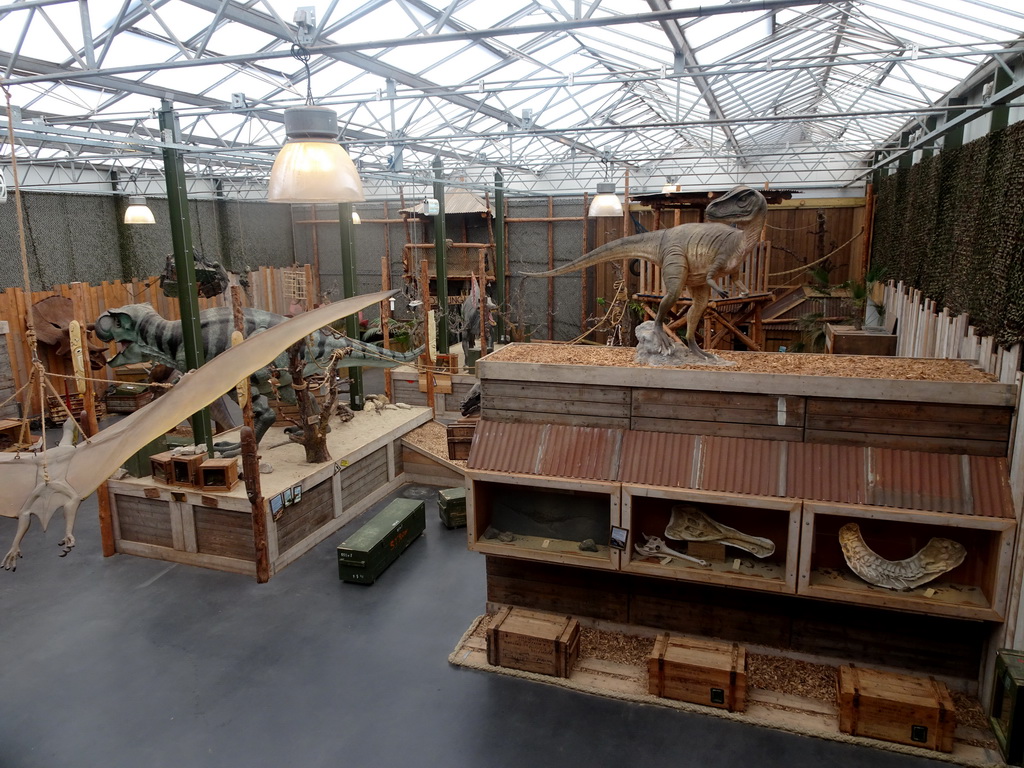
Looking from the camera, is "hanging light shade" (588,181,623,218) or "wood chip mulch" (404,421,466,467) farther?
"hanging light shade" (588,181,623,218)

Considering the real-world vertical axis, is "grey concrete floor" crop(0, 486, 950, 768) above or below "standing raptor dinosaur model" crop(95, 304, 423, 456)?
below

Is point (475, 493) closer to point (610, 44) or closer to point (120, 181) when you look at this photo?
point (610, 44)

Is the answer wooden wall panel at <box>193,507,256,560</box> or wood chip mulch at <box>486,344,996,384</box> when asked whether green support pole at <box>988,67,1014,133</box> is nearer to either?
wood chip mulch at <box>486,344,996,384</box>

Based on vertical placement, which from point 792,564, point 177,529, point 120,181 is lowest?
point 177,529

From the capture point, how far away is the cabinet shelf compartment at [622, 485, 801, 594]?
479cm

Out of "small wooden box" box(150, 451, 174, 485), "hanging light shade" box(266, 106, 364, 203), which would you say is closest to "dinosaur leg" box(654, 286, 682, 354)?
"hanging light shade" box(266, 106, 364, 203)

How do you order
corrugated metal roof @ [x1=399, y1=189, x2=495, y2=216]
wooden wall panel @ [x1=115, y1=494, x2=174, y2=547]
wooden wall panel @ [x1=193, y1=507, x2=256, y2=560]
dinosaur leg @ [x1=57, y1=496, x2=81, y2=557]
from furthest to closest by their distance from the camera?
1. corrugated metal roof @ [x1=399, y1=189, x2=495, y2=216]
2. wooden wall panel @ [x1=115, y1=494, x2=174, y2=547]
3. wooden wall panel @ [x1=193, y1=507, x2=256, y2=560]
4. dinosaur leg @ [x1=57, y1=496, x2=81, y2=557]

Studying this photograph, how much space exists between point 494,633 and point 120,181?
528 inches

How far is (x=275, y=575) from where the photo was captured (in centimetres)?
678

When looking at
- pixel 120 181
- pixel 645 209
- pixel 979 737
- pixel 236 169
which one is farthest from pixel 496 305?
pixel 979 737

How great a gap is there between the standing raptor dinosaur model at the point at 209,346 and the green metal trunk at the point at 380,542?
5.41 ft

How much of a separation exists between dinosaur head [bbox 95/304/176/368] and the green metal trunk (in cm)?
324

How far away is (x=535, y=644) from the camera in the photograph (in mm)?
5219

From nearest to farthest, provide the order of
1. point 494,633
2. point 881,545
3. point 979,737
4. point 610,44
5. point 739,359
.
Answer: point 979,737
point 881,545
point 494,633
point 739,359
point 610,44
